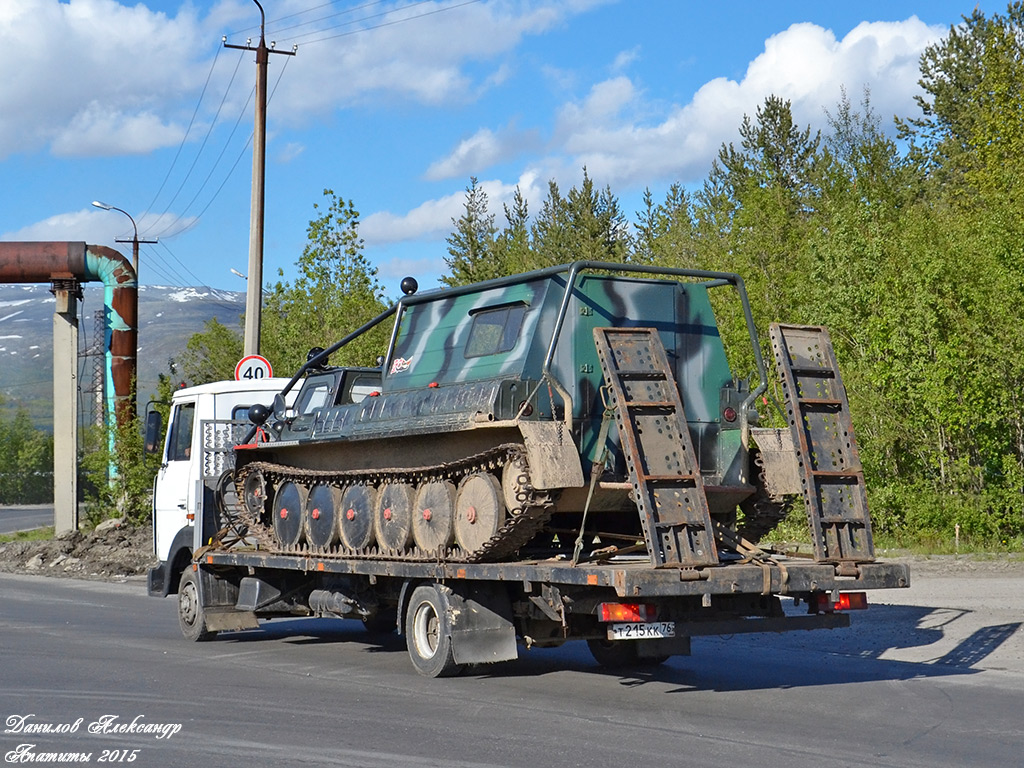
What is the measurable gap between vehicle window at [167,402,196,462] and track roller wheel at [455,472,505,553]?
5.98 meters

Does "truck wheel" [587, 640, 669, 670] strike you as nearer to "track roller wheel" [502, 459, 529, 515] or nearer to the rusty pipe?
"track roller wheel" [502, 459, 529, 515]

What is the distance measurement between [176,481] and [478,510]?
6.50 meters

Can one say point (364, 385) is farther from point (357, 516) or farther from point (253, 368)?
point (253, 368)

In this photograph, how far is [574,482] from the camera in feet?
31.8

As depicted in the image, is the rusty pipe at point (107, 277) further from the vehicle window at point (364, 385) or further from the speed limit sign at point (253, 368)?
the vehicle window at point (364, 385)

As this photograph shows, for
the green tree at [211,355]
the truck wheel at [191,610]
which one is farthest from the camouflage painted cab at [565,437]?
the green tree at [211,355]

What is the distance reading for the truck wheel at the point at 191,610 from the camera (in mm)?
13812

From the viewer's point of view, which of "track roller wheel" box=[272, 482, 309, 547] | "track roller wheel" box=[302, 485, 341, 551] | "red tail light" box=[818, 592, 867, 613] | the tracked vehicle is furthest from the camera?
"track roller wheel" box=[272, 482, 309, 547]

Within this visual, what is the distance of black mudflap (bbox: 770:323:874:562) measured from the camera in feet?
31.9

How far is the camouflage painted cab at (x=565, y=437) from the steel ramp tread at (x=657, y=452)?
1 centimetres

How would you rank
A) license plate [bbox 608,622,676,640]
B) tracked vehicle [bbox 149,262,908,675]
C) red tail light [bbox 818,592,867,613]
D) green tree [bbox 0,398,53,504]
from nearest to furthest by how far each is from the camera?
license plate [bbox 608,622,676,640] < tracked vehicle [bbox 149,262,908,675] < red tail light [bbox 818,592,867,613] < green tree [bbox 0,398,53,504]

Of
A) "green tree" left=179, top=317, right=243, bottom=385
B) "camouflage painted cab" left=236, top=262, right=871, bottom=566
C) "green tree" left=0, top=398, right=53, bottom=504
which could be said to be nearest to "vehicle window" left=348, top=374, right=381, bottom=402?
"camouflage painted cab" left=236, top=262, right=871, bottom=566

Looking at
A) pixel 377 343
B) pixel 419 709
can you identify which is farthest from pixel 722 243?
pixel 419 709

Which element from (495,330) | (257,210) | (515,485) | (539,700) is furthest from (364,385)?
(257,210)
